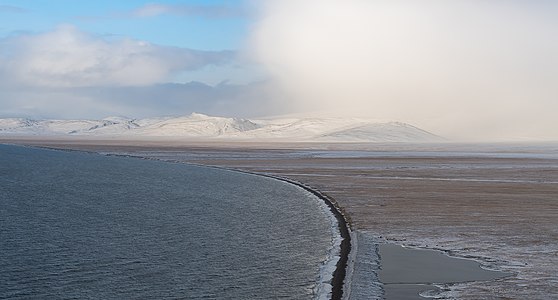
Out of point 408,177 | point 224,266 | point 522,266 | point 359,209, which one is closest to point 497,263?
point 522,266

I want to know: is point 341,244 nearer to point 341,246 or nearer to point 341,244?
point 341,244

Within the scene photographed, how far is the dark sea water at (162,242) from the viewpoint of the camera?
1532 cm

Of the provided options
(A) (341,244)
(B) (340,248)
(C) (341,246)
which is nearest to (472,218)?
(A) (341,244)

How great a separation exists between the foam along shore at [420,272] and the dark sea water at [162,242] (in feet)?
5.02

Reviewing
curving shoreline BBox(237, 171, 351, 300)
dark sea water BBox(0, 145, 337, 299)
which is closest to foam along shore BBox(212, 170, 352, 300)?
curving shoreline BBox(237, 171, 351, 300)

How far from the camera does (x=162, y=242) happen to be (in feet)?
69.9

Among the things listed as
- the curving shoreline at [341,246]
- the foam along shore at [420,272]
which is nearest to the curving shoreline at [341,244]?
the curving shoreline at [341,246]

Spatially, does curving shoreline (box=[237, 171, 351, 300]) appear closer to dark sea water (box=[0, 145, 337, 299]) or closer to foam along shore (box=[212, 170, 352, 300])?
foam along shore (box=[212, 170, 352, 300])

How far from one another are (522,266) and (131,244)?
10317mm

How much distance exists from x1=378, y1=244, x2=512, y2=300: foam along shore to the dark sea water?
153 cm

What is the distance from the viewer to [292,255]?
758 inches

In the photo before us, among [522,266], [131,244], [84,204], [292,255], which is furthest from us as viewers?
[84,204]

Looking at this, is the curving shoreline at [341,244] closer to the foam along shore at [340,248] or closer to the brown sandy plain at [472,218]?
the foam along shore at [340,248]

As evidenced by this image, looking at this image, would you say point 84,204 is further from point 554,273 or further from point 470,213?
point 554,273
